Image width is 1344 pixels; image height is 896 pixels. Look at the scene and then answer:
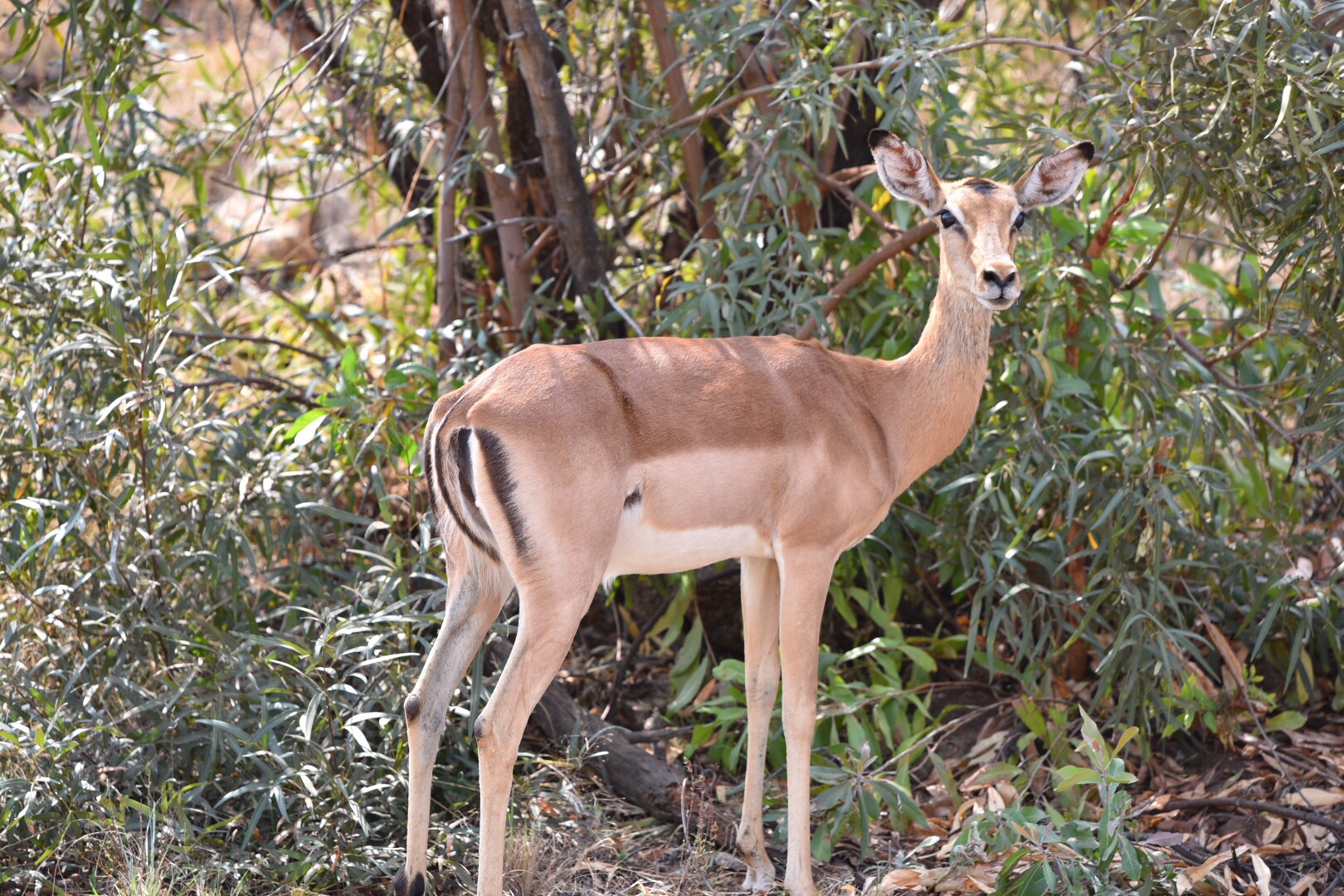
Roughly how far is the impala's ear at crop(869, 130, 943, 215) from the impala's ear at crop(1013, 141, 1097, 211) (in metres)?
0.26

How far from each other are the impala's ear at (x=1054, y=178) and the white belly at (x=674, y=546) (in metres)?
1.37

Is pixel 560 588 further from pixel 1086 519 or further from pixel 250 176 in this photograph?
pixel 250 176

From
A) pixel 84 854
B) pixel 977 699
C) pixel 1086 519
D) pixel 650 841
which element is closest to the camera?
pixel 84 854

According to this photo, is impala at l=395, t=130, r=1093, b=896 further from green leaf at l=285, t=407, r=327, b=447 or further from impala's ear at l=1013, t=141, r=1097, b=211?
green leaf at l=285, t=407, r=327, b=447

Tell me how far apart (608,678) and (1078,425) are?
7.23ft

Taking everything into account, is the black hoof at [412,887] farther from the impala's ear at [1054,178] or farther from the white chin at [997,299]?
the impala's ear at [1054,178]

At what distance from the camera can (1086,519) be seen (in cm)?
482

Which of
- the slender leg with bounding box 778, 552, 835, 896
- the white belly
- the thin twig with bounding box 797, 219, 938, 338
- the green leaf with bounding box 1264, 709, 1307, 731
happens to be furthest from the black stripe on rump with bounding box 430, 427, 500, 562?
the green leaf with bounding box 1264, 709, 1307, 731

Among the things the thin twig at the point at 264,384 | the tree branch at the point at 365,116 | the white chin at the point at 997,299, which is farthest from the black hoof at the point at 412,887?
the tree branch at the point at 365,116

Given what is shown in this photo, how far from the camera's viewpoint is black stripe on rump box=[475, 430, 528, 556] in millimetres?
3455

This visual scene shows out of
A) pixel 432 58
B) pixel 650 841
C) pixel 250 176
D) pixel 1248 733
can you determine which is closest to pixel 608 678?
pixel 650 841

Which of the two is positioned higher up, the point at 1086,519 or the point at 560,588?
the point at 560,588

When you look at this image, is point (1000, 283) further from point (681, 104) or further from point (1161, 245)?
point (681, 104)

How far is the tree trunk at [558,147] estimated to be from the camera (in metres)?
4.93
